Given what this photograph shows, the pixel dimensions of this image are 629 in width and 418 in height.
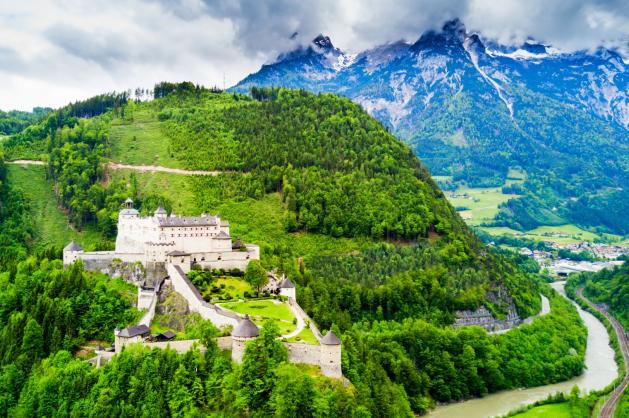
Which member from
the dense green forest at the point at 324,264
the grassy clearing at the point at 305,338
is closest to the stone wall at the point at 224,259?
the dense green forest at the point at 324,264

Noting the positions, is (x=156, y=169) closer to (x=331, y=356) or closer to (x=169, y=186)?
(x=169, y=186)

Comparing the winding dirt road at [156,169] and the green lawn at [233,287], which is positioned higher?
the winding dirt road at [156,169]

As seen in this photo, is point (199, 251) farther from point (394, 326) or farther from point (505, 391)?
point (505, 391)

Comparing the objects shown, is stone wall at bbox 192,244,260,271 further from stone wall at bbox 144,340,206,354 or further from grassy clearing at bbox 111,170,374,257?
grassy clearing at bbox 111,170,374,257

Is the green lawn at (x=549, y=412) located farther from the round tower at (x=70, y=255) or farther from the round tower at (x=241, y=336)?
the round tower at (x=70, y=255)

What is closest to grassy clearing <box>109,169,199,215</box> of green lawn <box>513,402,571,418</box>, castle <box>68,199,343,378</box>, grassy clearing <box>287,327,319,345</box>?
castle <box>68,199,343,378</box>

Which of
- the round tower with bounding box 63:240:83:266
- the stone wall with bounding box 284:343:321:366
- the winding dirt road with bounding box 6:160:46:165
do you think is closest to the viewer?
the stone wall with bounding box 284:343:321:366

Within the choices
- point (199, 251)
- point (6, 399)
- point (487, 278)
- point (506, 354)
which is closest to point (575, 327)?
point (487, 278)
